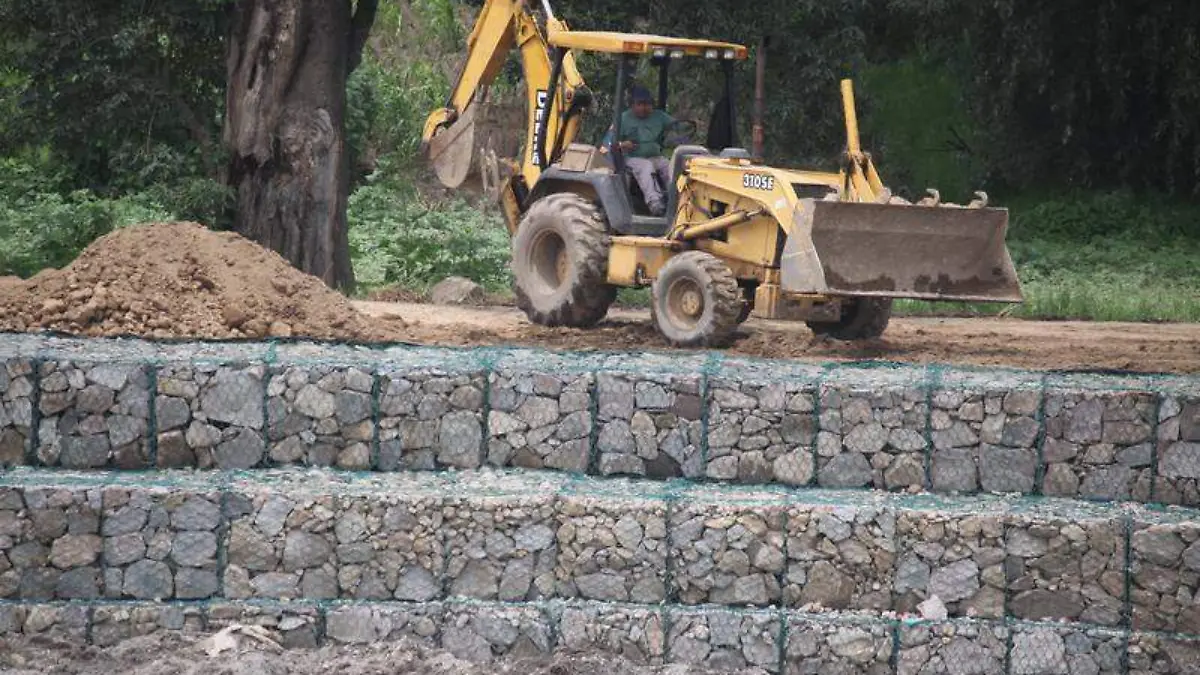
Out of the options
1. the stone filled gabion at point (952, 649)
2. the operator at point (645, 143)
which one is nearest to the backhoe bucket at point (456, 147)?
the operator at point (645, 143)

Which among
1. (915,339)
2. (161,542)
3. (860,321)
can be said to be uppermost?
(860,321)

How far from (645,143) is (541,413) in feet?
20.1

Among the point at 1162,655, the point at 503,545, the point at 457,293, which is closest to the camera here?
the point at 1162,655

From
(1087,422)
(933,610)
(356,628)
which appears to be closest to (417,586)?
(356,628)

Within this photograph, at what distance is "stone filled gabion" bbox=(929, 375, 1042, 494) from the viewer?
12.8 meters

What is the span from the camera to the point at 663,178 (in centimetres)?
1852

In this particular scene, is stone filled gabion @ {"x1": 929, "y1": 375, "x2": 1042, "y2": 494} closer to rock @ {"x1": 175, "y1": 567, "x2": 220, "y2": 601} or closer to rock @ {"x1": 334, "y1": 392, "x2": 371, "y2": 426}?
rock @ {"x1": 334, "y1": 392, "x2": 371, "y2": 426}

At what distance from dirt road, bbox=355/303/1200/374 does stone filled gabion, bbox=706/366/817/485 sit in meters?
3.73

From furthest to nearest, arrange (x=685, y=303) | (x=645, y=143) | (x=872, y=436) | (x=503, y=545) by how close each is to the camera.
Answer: (x=645, y=143) → (x=685, y=303) → (x=872, y=436) → (x=503, y=545)

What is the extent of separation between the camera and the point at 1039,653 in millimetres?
11820

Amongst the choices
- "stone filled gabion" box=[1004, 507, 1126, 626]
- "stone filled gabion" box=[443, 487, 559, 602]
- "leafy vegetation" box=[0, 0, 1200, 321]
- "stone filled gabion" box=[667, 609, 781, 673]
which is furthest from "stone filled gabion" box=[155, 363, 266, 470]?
"leafy vegetation" box=[0, 0, 1200, 321]

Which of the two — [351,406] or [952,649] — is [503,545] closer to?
[351,406]

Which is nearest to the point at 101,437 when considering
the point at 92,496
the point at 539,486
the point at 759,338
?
the point at 92,496

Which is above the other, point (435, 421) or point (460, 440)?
point (435, 421)
